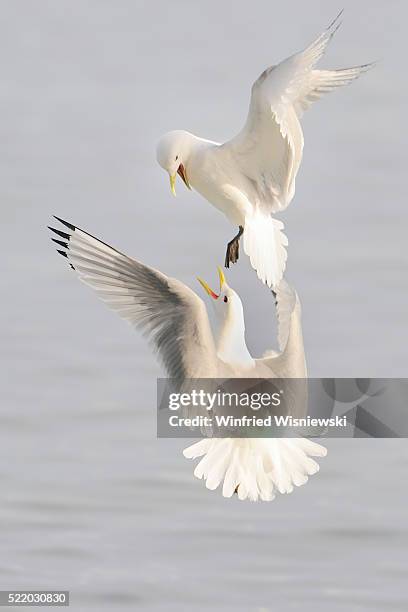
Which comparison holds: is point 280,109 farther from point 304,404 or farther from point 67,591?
point 67,591

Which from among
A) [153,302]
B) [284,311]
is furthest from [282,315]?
[153,302]

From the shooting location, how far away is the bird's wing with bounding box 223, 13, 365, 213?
6418mm

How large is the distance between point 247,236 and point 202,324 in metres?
0.69

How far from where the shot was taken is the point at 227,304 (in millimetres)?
6332

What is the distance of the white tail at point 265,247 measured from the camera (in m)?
6.70

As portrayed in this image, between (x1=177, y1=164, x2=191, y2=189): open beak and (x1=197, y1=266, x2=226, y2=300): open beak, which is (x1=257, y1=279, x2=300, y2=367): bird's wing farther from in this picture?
(x1=177, y1=164, x2=191, y2=189): open beak

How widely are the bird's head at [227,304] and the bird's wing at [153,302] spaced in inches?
2.6

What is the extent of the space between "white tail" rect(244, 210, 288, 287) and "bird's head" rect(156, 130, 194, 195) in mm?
301

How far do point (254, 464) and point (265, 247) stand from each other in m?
0.80

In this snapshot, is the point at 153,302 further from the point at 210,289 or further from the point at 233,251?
the point at 233,251

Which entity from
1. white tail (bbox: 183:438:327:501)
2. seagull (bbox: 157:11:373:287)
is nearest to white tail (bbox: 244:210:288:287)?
seagull (bbox: 157:11:373:287)

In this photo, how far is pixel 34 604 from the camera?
265 inches

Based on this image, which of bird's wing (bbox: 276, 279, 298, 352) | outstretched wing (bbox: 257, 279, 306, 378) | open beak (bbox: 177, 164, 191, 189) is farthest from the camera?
open beak (bbox: 177, 164, 191, 189)

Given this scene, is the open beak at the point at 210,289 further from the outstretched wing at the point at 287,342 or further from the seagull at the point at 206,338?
the outstretched wing at the point at 287,342
